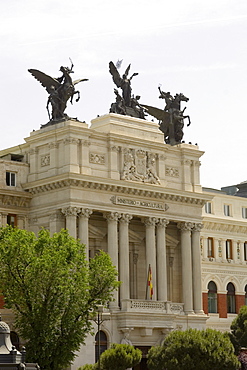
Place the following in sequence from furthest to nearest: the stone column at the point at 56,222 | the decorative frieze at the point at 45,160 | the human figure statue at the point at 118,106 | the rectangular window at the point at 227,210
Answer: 1. the rectangular window at the point at 227,210
2. the human figure statue at the point at 118,106
3. the decorative frieze at the point at 45,160
4. the stone column at the point at 56,222

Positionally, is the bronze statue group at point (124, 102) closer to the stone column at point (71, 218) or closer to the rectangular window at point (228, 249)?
the stone column at point (71, 218)

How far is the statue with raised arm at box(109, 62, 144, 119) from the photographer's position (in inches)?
3263

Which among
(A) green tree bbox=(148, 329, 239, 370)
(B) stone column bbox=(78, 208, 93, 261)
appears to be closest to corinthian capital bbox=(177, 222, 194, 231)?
(B) stone column bbox=(78, 208, 93, 261)

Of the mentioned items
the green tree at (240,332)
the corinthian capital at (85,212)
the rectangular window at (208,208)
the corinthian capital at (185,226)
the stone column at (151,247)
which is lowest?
the green tree at (240,332)

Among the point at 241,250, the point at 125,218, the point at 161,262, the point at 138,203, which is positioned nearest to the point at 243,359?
the point at 161,262

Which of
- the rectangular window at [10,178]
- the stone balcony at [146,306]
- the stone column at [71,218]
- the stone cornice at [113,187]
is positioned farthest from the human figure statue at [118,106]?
the stone balcony at [146,306]

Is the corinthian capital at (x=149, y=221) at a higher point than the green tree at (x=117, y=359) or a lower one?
higher

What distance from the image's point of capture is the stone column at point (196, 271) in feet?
276

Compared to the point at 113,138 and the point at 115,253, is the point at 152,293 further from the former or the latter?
the point at 113,138

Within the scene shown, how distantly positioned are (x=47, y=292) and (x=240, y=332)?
24190 mm

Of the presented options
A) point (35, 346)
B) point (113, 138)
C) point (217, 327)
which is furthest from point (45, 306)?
point (217, 327)

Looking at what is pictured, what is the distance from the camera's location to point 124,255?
78.4 m

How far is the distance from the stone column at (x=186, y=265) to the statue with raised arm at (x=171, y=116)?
27.3ft

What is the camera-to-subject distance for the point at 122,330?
76.2 m
